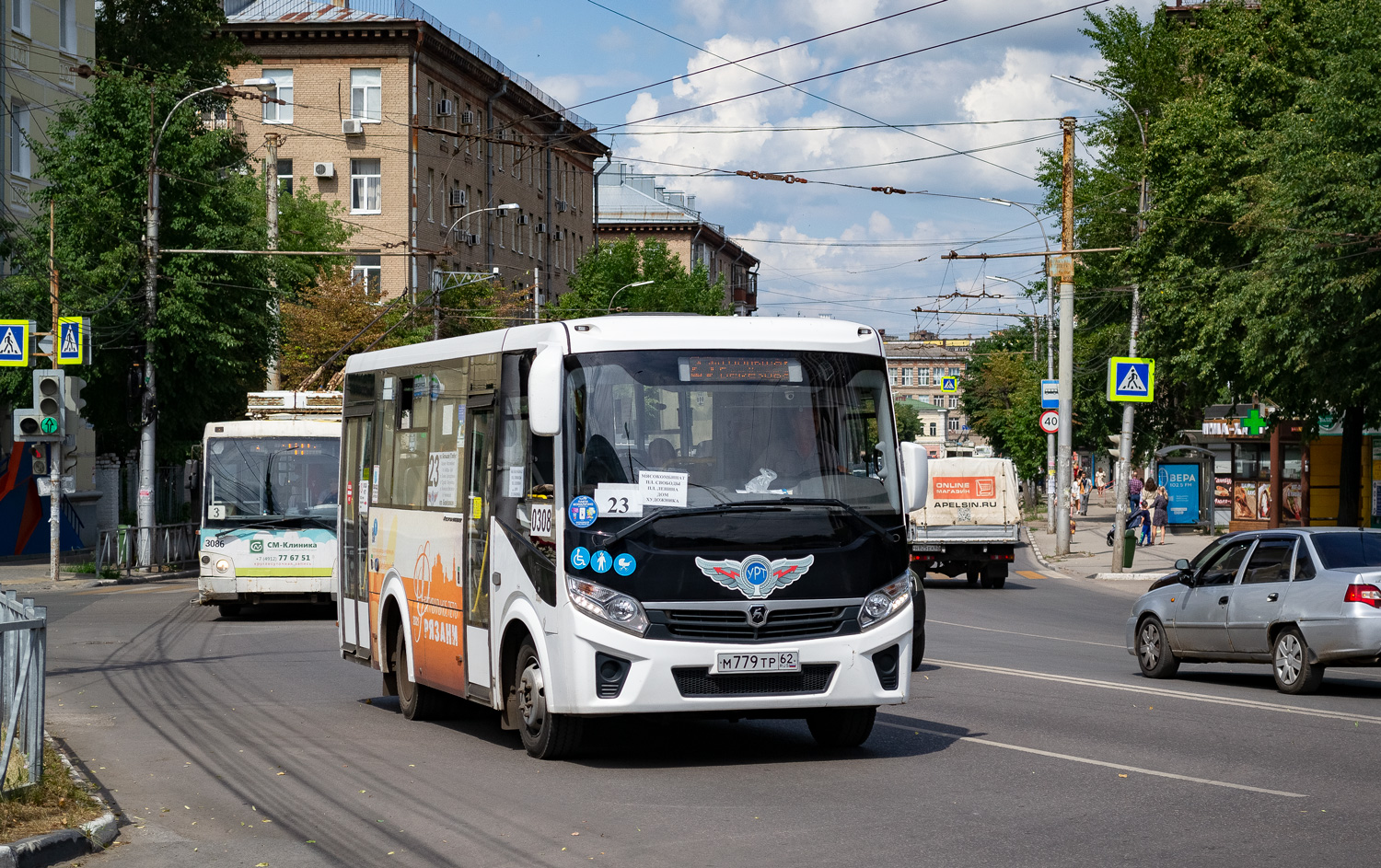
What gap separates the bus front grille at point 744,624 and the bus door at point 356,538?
4615mm

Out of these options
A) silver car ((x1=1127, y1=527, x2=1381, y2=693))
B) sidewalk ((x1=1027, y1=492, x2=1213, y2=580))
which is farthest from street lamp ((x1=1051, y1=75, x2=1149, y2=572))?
silver car ((x1=1127, y1=527, x2=1381, y2=693))

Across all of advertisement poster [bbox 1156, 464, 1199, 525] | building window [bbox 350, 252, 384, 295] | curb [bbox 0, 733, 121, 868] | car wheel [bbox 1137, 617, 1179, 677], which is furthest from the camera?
building window [bbox 350, 252, 384, 295]

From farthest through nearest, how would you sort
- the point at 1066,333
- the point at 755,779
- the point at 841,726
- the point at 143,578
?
1. the point at 1066,333
2. the point at 143,578
3. the point at 841,726
4. the point at 755,779

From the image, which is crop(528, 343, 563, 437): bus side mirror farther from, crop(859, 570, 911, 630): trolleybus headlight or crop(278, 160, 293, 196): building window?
crop(278, 160, 293, 196): building window

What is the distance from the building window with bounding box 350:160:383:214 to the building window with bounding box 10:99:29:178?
1882cm

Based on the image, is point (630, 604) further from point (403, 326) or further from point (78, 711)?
point (403, 326)

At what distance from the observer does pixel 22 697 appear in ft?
27.2

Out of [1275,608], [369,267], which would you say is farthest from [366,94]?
[1275,608]

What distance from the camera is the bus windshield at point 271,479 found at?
23.5 meters

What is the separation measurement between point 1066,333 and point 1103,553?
8.21m

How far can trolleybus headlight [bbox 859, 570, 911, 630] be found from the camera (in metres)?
10.1

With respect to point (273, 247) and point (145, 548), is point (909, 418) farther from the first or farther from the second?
point (145, 548)

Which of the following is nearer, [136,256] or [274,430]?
[274,430]

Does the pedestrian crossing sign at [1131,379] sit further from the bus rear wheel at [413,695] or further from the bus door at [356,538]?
the bus rear wheel at [413,695]
